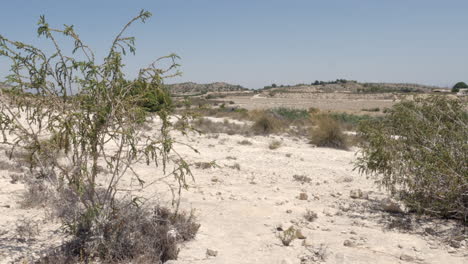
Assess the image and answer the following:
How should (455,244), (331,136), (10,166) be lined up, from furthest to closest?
(331,136)
(10,166)
(455,244)

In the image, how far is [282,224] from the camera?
5613mm

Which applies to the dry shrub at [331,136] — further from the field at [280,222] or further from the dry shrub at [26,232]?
the dry shrub at [26,232]

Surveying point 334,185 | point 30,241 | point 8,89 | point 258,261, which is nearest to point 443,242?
point 258,261

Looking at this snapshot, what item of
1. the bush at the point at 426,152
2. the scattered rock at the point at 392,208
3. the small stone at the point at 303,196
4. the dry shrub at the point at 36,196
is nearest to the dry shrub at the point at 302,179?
the small stone at the point at 303,196

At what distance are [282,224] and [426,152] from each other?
7.55 feet

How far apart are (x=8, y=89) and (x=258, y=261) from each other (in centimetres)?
328

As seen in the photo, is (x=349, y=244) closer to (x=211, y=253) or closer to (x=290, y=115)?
(x=211, y=253)

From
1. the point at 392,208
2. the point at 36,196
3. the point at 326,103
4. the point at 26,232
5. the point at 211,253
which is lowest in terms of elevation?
the point at 326,103

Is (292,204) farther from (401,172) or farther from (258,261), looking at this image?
(258,261)

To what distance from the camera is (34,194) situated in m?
5.94

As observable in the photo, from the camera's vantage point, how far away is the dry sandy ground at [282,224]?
4547 millimetres

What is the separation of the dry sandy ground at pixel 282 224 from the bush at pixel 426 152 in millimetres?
368

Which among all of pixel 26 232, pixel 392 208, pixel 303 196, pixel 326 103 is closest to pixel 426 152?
pixel 392 208

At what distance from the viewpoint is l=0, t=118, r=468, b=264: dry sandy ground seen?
4.55m
